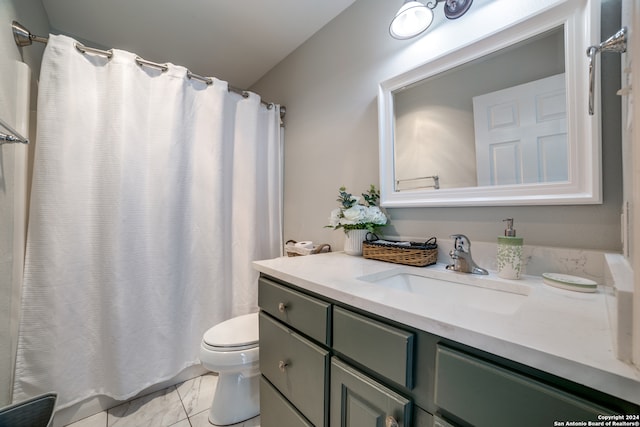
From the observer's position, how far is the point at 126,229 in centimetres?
139

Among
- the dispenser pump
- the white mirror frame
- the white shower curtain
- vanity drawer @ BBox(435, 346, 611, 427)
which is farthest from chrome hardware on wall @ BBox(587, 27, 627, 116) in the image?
the white shower curtain

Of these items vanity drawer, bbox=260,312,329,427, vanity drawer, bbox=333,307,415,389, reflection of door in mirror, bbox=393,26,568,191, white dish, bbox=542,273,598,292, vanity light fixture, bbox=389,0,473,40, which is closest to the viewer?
vanity drawer, bbox=333,307,415,389

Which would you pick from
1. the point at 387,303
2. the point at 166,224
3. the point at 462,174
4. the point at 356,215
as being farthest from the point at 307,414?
the point at 166,224

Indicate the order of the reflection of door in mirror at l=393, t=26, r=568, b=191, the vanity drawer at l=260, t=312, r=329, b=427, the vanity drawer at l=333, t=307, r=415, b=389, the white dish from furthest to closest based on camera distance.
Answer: the reflection of door in mirror at l=393, t=26, r=568, b=191 < the vanity drawer at l=260, t=312, r=329, b=427 < the white dish < the vanity drawer at l=333, t=307, r=415, b=389

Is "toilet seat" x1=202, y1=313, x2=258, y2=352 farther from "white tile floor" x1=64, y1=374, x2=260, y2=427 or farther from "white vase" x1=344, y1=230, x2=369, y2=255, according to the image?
"white vase" x1=344, y1=230, x2=369, y2=255

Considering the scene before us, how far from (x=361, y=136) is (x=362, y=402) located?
1225 millimetres

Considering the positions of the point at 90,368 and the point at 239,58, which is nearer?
the point at 90,368

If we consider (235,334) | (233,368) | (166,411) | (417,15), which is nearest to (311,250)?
(235,334)

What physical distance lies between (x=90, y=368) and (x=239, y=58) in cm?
226

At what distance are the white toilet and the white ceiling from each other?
6.24 ft

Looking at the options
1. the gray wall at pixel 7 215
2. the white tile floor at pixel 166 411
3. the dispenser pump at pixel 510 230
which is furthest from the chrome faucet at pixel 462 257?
the gray wall at pixel 7 215

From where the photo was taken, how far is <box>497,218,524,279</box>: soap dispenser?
81 cm

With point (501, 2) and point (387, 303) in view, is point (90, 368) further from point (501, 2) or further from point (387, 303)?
point (501, 2)

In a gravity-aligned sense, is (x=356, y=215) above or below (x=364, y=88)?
below
